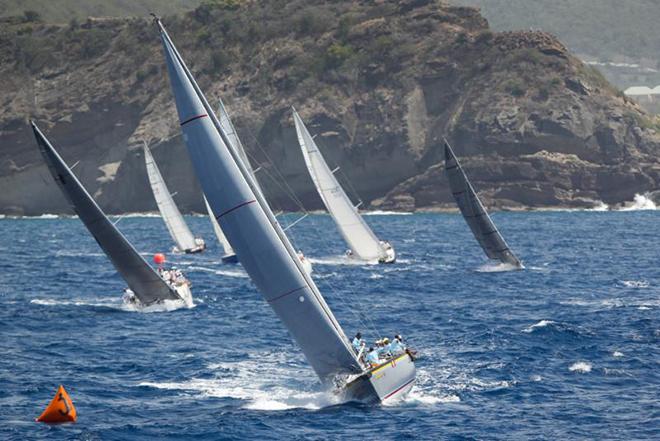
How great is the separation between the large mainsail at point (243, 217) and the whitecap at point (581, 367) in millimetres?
7313

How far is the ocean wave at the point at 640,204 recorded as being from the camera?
124 meters

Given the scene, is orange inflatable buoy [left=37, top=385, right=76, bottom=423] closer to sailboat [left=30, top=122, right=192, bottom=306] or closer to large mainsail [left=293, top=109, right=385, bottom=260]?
A: sailboat [left=30, top=122, right=192, bottom=306]

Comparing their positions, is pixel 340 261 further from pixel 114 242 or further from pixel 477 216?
pixel 114 242

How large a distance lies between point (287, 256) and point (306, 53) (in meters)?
116

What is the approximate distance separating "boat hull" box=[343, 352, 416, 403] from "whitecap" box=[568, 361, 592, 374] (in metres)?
5.74

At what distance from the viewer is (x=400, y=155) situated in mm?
129000

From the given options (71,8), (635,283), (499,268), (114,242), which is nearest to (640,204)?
(499,268)

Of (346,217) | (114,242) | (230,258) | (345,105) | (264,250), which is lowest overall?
(230,258)

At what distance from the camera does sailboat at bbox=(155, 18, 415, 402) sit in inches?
1129

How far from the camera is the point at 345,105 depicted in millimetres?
135000

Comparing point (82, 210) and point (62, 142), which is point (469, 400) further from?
point (62, 142)

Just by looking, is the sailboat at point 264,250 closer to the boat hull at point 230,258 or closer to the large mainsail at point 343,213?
the large mainsail at point 343,213

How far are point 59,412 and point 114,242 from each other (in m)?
19.3

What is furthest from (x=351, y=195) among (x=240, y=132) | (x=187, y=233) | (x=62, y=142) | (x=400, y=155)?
(x=187, y=233)
